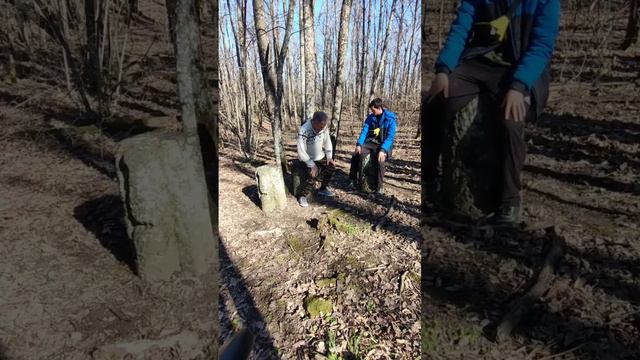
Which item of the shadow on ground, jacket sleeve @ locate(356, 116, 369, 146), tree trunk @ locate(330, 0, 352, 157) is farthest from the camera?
the shadow on ground

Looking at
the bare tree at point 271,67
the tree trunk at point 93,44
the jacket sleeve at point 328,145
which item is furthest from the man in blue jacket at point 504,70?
the tree trunk at point 93,44

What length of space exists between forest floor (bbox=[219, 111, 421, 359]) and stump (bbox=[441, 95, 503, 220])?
115mm

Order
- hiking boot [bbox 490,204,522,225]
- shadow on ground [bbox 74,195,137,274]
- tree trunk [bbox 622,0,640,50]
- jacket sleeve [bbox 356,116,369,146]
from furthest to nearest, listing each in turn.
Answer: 1. shadow on ground [bbox 74,195,137,274]
2. jacket sleeve [bbox 356,116,369,146]
3. hiking boot [bbox 490,204,522,225]
4. tree trunk [bbox 622,0,640,50]

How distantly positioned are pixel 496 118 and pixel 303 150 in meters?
0.58

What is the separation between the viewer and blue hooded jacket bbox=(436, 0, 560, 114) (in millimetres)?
728

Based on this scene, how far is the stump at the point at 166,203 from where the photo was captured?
1083mm

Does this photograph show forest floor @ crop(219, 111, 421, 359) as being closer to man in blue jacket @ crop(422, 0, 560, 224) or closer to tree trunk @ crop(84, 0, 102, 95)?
man in blue jacket @ crop(422, 0, 560, 224)

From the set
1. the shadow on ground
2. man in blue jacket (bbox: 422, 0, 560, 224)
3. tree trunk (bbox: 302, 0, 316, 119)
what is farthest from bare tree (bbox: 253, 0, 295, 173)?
the shadow on ground

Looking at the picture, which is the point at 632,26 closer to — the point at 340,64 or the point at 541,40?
the point at 541,40

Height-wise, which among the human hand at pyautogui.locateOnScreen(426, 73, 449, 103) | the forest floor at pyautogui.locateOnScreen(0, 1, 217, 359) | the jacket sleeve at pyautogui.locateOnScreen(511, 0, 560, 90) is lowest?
the forest floor at pyautogui.locateOnScreen(0, 1, 217, 359)

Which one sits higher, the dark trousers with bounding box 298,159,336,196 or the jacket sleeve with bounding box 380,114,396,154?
the jacket sleeve with bounding box 380,114,396,154

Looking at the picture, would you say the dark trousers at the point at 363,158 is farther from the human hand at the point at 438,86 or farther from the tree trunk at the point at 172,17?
the tree trunk at the point at 172,17

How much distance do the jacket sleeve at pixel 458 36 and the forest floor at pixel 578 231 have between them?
22 centimetres

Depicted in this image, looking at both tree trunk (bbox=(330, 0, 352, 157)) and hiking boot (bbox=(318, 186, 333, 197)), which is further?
hiking boot (bbox=(318, 186, 333, 197))
